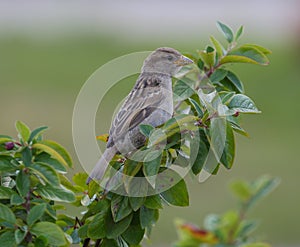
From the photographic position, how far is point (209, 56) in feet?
9.07

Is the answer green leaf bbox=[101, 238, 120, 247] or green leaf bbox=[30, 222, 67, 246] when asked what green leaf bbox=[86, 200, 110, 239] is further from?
green leaf bbox=[30, 222, 67, 246]

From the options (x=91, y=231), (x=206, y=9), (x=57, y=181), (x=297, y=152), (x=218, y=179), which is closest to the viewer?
(x=57, y=181)

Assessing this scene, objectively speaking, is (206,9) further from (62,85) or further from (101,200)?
(101,200)

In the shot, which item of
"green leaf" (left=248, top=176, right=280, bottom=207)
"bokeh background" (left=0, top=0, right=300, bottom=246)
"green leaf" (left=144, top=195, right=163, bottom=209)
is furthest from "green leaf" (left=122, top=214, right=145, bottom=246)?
"bokeh background" (left=0, top=0, right=300, bottom=246)

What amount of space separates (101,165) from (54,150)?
31 centimetres

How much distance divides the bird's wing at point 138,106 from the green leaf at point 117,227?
622 millimetres

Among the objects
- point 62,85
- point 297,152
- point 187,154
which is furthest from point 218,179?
point 187,154

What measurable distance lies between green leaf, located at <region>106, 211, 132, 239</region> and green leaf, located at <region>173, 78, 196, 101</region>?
55cm

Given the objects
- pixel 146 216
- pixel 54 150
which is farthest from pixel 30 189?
pixel 146 216

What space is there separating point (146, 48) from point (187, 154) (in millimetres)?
9152

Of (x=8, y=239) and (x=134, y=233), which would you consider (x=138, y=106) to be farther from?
(x=8, y=239)

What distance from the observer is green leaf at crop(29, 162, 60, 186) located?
2221 millimetres

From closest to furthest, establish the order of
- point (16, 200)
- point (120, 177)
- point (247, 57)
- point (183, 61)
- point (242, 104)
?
point (16, 200)
point (242, 104)
point (120, 177)
point (247, 57)
point (183, 61)

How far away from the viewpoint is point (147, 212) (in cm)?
237
